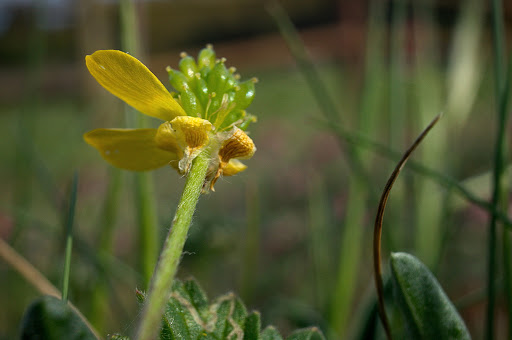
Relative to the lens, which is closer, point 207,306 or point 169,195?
point 207,306

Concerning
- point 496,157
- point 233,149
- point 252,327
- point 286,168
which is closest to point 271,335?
point 252,327

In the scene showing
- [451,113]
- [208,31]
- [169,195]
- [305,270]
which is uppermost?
[208,31]

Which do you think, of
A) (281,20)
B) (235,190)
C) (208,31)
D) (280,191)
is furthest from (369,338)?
(208,31)

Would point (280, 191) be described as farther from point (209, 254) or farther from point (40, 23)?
point (40, 23)

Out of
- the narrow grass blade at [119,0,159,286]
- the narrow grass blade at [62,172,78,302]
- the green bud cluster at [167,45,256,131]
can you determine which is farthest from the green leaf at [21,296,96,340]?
the narrow grass blade at [119,0,159,286]

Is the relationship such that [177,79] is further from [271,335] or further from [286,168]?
[286,168]
